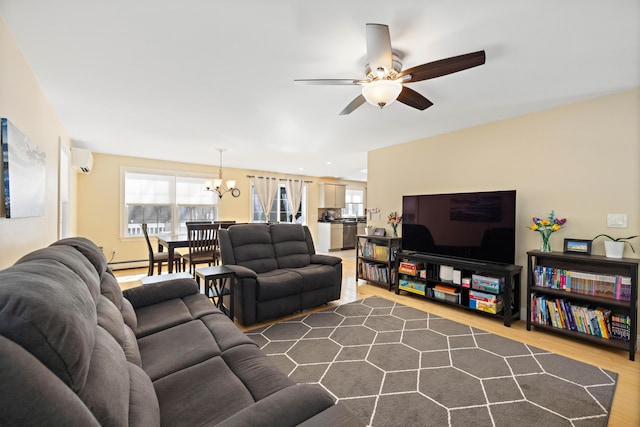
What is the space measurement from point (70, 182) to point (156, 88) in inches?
122

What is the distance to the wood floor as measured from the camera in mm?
1849

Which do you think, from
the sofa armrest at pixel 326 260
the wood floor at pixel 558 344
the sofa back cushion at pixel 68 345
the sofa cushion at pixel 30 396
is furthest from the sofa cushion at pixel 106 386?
the sofa armrest at pixel 326 260

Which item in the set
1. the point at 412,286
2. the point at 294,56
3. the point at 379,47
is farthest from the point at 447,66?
the point at 412,286

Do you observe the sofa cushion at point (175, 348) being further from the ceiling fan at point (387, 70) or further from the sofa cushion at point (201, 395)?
the ceiling fan at point (387, 70)

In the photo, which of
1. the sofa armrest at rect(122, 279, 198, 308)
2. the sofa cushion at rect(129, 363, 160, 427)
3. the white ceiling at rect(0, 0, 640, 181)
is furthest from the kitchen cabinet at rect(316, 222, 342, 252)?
the sofa cushion at rect(129, 363, 160, 427)

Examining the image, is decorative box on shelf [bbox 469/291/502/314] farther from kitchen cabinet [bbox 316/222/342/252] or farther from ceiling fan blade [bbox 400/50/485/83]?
kitchen cabinet [bbox 316/222/342/252]

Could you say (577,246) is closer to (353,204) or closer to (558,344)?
(558,344)

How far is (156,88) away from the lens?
266 centimetres

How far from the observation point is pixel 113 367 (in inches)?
36.8

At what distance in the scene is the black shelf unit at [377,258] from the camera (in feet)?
14.5

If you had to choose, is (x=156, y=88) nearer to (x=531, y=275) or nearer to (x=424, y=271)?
(x=424, y=271)

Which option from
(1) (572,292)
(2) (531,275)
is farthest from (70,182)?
(1) (572,292)

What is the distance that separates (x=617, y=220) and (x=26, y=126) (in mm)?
5213

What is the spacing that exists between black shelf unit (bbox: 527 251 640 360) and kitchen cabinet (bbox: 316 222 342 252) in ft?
18.1
